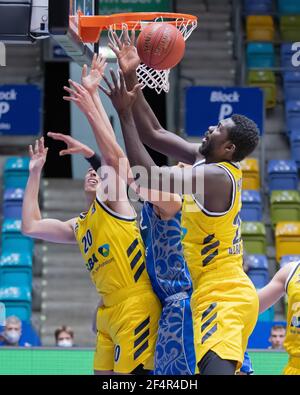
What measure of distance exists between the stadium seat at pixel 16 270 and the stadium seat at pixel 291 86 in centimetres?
456

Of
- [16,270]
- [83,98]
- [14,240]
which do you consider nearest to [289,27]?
[14,240]

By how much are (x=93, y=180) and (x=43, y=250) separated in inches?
298

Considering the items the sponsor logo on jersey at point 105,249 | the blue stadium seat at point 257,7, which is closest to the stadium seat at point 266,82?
the blue stadium seat at point 257,7

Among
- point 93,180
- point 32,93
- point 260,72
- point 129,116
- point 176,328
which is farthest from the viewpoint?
point 260,72

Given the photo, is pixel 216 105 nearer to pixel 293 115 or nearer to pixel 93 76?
pixel 293 115

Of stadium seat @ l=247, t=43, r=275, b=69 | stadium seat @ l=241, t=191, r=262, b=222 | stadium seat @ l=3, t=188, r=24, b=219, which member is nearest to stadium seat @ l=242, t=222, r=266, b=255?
stadium seat @ l=241, t=191, r=262, b=222

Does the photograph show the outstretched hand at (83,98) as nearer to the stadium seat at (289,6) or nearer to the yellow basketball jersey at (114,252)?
the yellow basketball jersey at (114,252)

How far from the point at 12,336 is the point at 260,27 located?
24.0 ft

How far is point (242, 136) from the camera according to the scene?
5418 millimetres

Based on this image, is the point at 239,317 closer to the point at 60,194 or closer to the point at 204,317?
the point at 204,317

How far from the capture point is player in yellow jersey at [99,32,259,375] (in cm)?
518

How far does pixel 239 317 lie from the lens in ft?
17.4

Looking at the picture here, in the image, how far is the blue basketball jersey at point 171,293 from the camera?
568 cm

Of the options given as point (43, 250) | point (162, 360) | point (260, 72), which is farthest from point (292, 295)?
point (260, 72)
